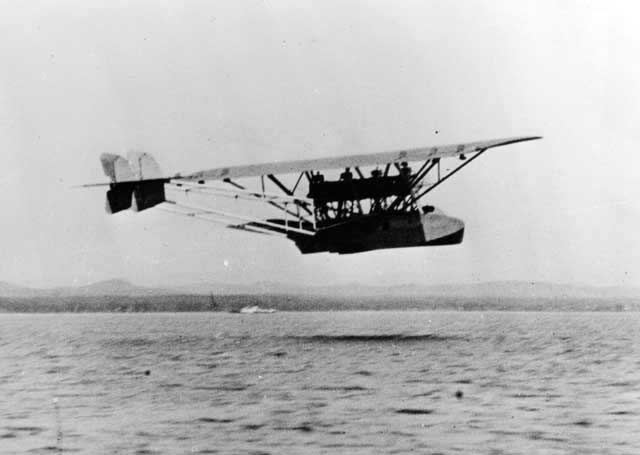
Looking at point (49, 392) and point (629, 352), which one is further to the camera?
point (629, 352)

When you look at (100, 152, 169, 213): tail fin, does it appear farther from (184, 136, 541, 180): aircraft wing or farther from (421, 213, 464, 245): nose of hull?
(421, 213, 464, 245): nose of hull

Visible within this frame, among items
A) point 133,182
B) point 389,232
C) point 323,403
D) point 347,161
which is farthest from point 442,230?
point 323,403

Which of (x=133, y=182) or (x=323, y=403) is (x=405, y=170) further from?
(x=323, y=403)

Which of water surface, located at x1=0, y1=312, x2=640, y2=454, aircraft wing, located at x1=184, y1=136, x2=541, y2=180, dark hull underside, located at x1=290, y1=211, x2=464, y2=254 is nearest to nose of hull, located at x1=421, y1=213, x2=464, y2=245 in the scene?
dark hull underside, located at x1=290, y1=211, x2=464, y2=254

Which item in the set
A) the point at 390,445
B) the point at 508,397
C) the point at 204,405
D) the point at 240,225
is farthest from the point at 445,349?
the point at 390,445

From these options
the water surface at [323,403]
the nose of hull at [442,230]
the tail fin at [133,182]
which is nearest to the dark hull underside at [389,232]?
the nose of hull at [442,230]

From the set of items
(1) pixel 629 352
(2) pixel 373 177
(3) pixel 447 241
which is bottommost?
(1) pixel 629 352

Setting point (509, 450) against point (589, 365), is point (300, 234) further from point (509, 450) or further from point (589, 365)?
point (509, 450)
